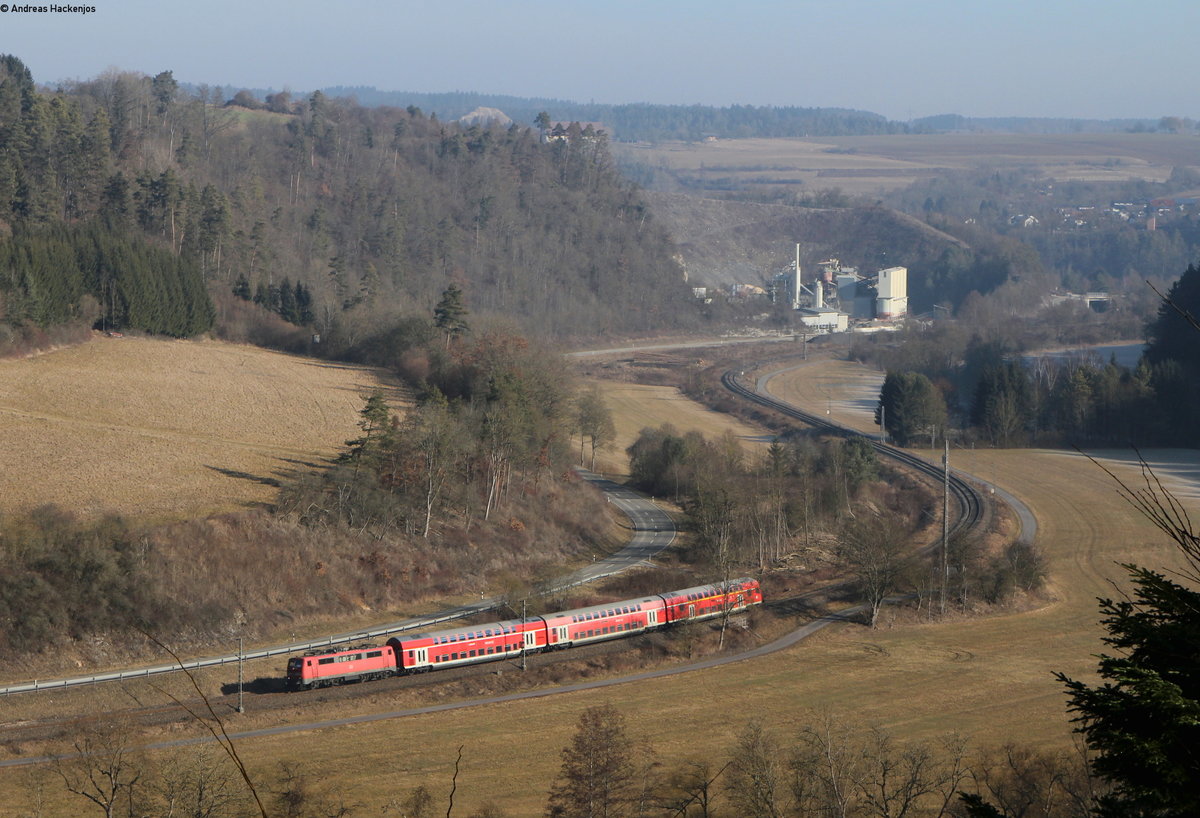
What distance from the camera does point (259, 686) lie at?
3384 cm

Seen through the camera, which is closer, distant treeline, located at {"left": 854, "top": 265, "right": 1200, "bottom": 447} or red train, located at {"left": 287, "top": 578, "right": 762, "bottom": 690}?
red train, located at {"left": 287, "top": 578, "right": 762, "bottom": 690}

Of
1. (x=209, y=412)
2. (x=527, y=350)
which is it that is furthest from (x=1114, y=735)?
(x=527, y=350)

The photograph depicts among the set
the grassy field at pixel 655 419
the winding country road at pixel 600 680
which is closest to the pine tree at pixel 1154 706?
the winding country road at pixel 600 680

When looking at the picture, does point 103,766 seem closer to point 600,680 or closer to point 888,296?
point 600,680

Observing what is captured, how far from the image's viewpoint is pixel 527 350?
6425 centimetres

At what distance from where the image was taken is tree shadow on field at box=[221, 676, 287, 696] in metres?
33.4

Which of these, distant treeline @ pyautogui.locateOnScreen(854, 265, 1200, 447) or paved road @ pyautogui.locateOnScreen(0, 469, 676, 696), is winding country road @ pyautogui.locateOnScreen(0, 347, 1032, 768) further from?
distant treeline @ pyautogui.locateOnScreen(854, 265, 1200, 447)

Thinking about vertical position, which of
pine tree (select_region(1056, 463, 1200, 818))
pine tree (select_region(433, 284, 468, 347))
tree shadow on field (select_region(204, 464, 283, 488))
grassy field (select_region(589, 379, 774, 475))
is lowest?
grassy field (select_region(589, 379, 774, 475))

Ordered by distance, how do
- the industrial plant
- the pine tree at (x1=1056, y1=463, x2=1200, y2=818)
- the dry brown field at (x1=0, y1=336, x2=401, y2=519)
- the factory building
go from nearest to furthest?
1. the pine tree at (x1=1056, y1=463, x2=1200, y2=818)
2. the dry brown field at (x1=0, y1=336, x2=401, y2=519)
3. the industrial plant
4. the factory building

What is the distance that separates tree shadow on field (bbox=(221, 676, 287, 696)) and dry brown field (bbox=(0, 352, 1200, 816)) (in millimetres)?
1812

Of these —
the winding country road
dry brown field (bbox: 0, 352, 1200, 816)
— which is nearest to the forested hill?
the winding country road

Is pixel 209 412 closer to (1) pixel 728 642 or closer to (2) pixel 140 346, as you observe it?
(2) pixel 140 346

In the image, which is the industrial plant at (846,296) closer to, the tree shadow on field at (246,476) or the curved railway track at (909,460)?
the curved railway track at (909,460)

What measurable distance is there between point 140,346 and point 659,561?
32903mm
